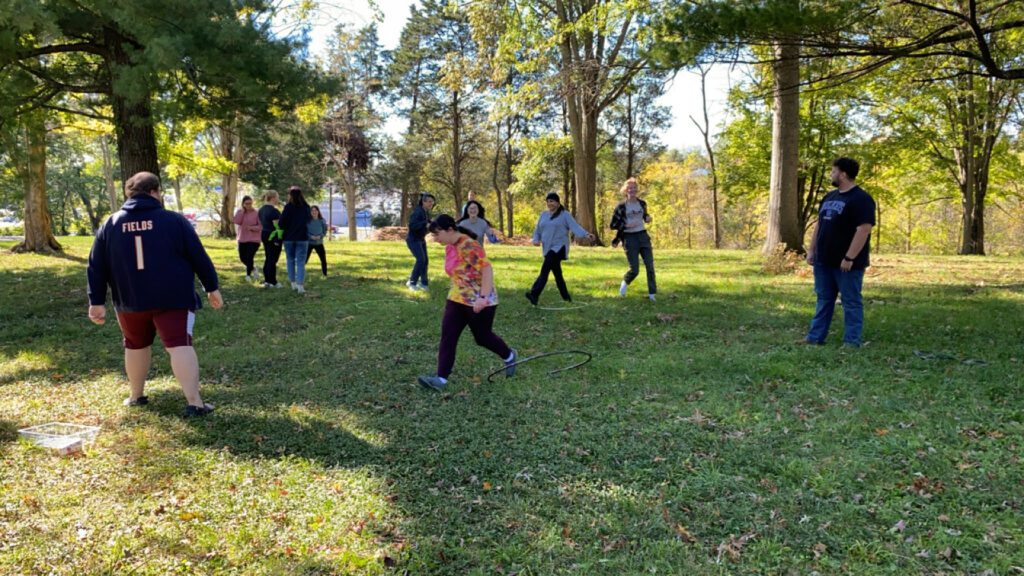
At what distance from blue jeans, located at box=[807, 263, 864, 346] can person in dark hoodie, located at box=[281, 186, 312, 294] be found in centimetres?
802

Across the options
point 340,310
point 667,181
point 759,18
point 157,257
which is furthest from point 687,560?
point 667,181

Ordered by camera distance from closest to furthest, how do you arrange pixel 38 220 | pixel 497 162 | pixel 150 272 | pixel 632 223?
pixel 150 272, pixel 632 223, pixel 38 220, pixel 497 162

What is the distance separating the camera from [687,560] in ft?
9.49

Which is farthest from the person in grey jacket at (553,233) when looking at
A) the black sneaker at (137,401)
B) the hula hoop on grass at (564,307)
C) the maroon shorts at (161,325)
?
the black sneaker at (137,401)

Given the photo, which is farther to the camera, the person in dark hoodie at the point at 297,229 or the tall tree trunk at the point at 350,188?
the tall tree trunk at the point at 350,188

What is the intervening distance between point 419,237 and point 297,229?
219 cm

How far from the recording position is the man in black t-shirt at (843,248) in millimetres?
6062

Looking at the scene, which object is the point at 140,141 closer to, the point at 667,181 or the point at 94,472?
the point at 94,472

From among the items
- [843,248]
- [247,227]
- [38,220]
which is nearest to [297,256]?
[247,227]

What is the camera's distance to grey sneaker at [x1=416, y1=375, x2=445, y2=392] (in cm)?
561

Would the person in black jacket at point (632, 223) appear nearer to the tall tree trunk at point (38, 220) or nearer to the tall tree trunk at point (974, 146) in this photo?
the tall tree trunk at point (38, 220)

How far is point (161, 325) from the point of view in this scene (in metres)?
4.65

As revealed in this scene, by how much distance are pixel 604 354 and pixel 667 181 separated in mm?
41584

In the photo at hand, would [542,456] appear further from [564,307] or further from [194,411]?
[564,307]
